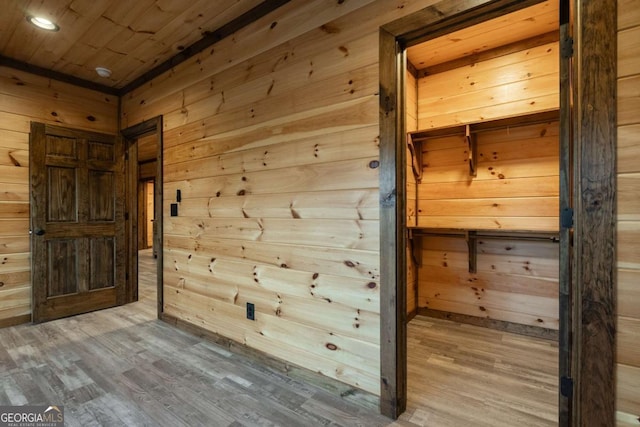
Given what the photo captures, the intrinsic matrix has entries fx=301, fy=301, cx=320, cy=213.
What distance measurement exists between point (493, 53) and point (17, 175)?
4.88m

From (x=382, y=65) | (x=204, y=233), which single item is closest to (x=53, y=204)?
(x=204, y=233)

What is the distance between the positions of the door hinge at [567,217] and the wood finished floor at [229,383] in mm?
1126

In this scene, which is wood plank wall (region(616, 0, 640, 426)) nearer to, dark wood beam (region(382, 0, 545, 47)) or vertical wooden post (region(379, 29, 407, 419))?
dark wood beam (region(382, 0, 545, 47))

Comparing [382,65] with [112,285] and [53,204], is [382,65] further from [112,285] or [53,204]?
[112,285]

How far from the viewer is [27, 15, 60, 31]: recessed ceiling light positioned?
2.32 metres

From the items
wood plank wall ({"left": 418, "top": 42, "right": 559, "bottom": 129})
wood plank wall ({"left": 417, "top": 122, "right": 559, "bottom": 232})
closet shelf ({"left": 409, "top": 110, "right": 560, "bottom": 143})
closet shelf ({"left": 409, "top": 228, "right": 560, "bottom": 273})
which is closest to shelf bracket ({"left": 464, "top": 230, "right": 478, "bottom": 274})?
closet shelf ({"left": 409, "top": 228, "right": 560, "bottom": 273})

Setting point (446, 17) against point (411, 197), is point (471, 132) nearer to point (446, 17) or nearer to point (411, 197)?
point (411, 197)

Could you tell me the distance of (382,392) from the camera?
1.66 meters

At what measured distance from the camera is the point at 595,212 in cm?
116

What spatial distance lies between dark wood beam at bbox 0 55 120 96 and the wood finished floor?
2.64m

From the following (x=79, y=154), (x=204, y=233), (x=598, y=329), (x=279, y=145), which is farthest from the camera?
(x=79, y=154)

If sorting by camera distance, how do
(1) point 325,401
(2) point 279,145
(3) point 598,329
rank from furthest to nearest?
(2) point 279,145 → (1) point 325,401 → (3) point 598,329

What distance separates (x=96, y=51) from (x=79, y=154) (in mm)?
1160

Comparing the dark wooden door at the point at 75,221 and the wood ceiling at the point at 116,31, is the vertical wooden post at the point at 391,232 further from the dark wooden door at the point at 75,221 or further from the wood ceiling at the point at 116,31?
the dark wooden door at the point at 75,221
